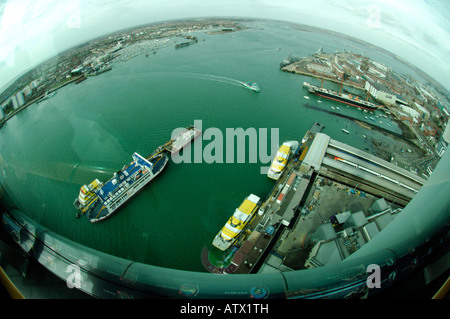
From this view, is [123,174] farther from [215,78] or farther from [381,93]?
[381,93]

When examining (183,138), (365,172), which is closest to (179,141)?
(183,138)

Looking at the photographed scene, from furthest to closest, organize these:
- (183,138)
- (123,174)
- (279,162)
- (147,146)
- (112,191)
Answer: (183,138)
(147,146)
(279,162)
(123,174)
(112,191)

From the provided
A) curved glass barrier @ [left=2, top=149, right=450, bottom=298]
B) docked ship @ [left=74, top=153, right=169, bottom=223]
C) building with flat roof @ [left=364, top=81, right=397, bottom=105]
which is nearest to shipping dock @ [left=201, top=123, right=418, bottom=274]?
curved glass barrier @ [left=2, top=149, right=450, bottom=298]

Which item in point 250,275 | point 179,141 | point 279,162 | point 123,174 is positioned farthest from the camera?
point 179,141

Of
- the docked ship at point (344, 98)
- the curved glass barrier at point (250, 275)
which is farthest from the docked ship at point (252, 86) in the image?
the curved glass barrier at point (250, 275)

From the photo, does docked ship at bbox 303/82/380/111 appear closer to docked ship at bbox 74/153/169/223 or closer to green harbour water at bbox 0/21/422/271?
green harbour water at bbox 0/21/422/271

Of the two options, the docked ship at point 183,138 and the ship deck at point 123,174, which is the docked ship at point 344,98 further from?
the ship deck at point 123,174

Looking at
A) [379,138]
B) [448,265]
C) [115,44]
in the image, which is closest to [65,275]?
[448,265]

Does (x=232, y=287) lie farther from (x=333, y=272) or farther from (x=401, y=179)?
(x=401, y=179)
